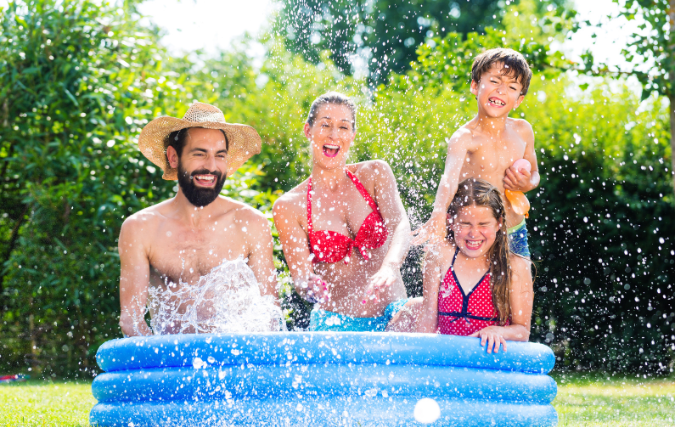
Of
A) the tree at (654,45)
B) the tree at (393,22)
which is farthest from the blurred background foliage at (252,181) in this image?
the tree at (393,22)

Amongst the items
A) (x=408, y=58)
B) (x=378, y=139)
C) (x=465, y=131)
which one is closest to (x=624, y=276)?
(x=378, y=139)

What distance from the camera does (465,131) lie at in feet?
13.7

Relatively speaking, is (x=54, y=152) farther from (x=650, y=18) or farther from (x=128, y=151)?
(x=650, y=18)

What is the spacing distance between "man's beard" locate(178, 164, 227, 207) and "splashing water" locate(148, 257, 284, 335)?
0.38 meters

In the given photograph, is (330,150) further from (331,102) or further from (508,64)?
(508,64)

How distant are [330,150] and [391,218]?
1.83 feet

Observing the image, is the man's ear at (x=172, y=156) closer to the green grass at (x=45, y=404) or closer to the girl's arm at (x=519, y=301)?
the green grass at (x=45, y=404)

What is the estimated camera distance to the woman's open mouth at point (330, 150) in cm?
430

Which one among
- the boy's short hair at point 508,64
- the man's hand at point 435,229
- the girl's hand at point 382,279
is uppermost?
the boy's short hair at point 508,64

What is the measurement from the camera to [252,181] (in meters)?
6.80

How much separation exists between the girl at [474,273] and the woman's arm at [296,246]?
728mm

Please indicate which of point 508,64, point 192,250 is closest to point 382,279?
point 192,250

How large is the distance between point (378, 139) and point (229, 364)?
166 inches

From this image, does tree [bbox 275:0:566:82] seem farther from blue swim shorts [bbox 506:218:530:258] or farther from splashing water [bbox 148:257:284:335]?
splashing water [bbox 148:257:284:335]
